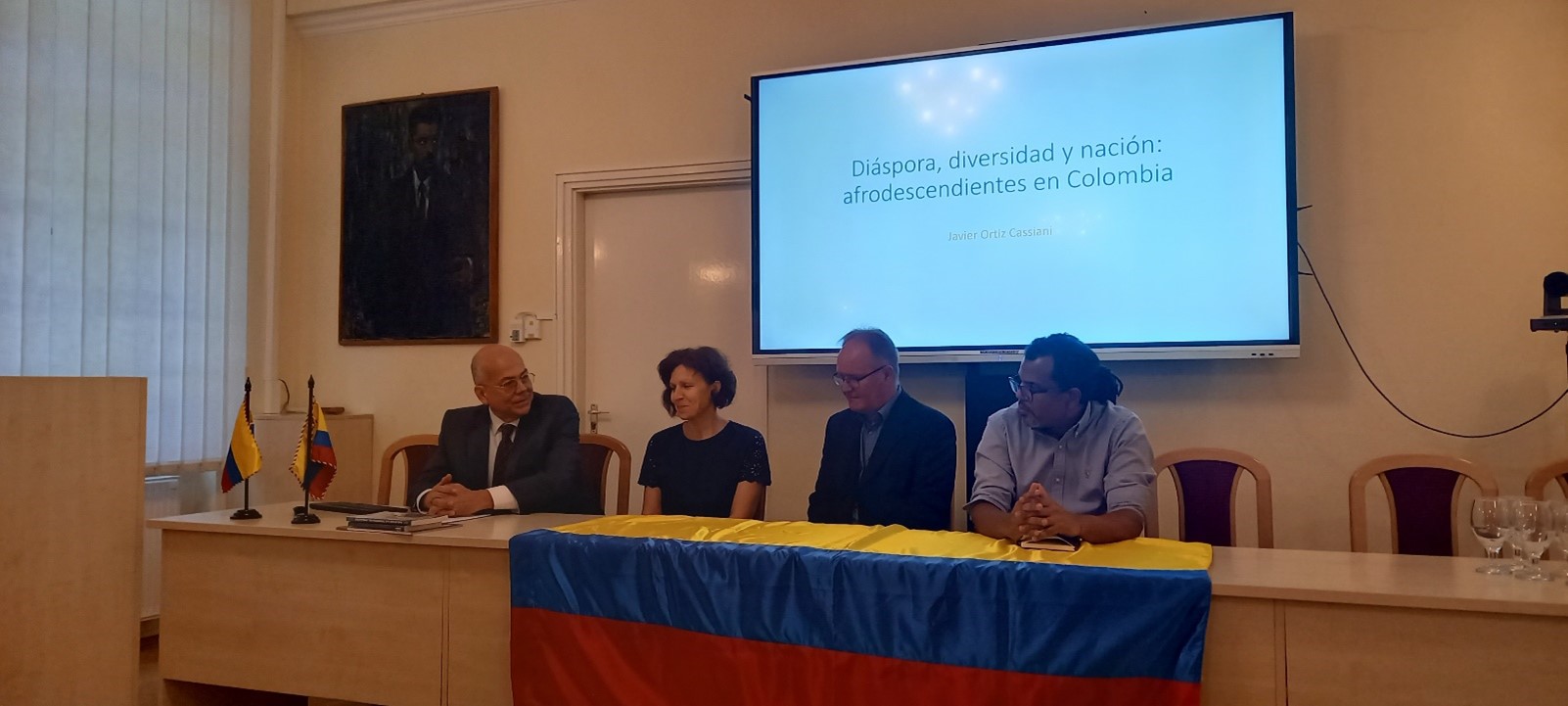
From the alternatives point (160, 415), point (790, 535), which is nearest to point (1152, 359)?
point (790, 535)

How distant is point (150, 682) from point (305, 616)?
160 cm

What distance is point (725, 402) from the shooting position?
10.6 feet

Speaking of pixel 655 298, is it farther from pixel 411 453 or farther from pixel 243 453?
pixel 243 453

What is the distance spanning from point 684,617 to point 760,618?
0.59ft

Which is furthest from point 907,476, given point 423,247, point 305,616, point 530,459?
point 423,247

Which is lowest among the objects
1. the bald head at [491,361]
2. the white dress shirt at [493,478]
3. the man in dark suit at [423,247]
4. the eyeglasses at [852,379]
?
the white dress shirt at [493,478]

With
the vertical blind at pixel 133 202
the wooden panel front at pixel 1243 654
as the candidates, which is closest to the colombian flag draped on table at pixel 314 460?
the vertical blind at pixel 133 202

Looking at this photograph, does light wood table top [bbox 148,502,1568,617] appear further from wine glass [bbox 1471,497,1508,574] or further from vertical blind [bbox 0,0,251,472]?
vertical blind [bbox 0,0,251,472]

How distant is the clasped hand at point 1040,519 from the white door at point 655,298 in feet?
6.96

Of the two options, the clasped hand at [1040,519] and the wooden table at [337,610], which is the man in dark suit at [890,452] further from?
the wooden table at [337,610]

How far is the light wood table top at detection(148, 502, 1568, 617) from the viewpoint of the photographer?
174 cm

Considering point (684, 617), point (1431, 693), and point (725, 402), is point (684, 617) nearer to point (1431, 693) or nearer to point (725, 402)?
point (725, 402)

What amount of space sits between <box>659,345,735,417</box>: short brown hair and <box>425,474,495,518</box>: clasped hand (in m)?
0.60

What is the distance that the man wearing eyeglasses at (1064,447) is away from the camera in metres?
2.49
